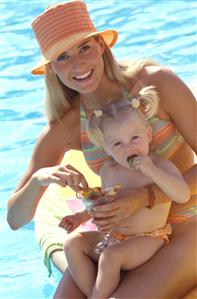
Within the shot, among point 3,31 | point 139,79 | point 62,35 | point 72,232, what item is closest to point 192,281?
point 72,232

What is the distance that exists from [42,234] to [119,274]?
1014 mm

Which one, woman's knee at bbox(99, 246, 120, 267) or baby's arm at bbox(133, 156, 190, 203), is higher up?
baby's arm at bbox(133, 156, 190, 203)

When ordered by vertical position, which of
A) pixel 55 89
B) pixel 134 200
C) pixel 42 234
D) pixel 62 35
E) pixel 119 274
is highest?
pixel 62 35

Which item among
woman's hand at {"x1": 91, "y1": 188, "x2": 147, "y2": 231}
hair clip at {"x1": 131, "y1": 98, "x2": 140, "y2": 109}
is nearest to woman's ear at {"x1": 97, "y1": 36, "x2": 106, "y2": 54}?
hair clip at {"x1": 131, "y1": 98, "x2": 140, "y2": 109}

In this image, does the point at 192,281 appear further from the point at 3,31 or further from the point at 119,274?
the point at 3,31

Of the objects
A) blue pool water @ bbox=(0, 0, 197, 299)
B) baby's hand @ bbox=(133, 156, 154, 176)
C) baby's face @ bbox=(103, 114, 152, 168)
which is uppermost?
baby's face @ bbox=(103, 114, 152, 168)

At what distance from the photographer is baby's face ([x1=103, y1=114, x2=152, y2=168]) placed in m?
3.05

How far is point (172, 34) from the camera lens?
7.67 meters

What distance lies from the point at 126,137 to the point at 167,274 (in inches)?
22.1

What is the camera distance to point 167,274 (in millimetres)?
2965

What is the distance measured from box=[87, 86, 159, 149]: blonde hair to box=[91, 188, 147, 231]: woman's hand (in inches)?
10.9

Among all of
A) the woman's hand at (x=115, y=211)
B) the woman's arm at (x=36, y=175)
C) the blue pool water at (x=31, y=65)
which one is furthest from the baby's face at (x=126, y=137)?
the blue pool water at (x=31, y=65)

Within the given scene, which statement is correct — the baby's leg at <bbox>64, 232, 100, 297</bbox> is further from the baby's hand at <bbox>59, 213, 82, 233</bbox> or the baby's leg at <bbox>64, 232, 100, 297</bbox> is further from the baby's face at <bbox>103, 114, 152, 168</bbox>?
the baby's face at <bbox>103, 114, 152, 168</bbox>

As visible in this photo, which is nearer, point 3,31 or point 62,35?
point 62,35
